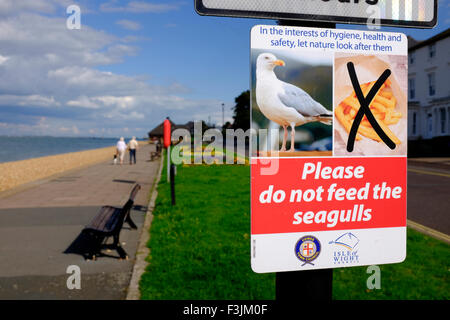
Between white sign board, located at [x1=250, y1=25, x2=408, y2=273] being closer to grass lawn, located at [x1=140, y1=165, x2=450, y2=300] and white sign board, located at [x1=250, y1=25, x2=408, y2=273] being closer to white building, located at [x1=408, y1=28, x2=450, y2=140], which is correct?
grass lawn, located at [x1=140, y1=165, x2=450, y2=300]

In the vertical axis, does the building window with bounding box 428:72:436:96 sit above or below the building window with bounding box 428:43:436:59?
below

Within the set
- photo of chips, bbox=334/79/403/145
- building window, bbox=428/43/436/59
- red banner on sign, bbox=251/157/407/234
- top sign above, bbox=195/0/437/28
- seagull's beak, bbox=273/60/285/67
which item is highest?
building window, bbox=428/43/436/59

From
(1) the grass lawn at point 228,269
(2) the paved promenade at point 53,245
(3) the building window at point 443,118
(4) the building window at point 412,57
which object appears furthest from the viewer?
(4) the building window at point 412,57

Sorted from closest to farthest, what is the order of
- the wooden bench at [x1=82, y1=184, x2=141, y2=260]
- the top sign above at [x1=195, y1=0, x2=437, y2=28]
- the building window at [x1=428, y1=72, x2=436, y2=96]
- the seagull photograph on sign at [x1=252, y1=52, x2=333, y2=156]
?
1. the seagull photograph on sign at [x1=252, y1=52, x2=333, y2=156]
2. the top sign above at [x1=195, y1=0, x2=437, y2=28]
3. the wooden bench at [x1=82, y1=184, x2=141, y2=260]
4. the building window at [x1=428, y1=72, x2=436, y2=96]

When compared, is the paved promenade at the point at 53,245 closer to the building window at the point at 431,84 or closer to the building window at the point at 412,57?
the building window at the point at 431,84

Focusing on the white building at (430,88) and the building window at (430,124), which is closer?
the white building at (430,88)

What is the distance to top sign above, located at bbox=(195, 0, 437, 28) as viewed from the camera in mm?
1337

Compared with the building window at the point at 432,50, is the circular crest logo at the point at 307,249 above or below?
below

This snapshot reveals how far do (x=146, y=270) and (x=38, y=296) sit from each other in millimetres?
1322

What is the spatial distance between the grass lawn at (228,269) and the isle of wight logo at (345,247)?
3080 millimetres

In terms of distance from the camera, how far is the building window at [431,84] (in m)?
35.7

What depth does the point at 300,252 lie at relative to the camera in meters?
1.32

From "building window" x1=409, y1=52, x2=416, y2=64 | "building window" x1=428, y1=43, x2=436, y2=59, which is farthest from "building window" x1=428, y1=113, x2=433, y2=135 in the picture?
"building window" x1=409, y1=52, x2=416, y2=64

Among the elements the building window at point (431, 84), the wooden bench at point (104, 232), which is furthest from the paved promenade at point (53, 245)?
the building window at point (431, 84)
